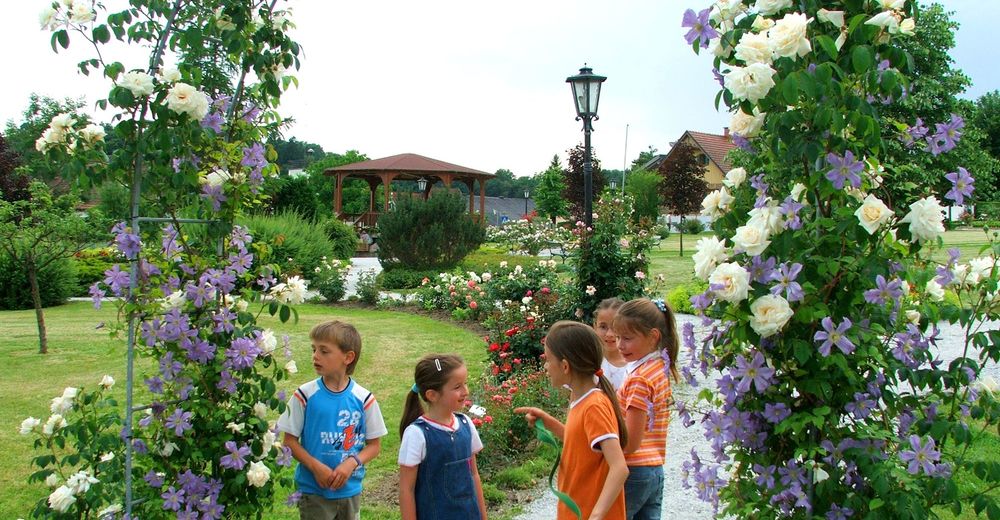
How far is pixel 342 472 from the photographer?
9.70ft

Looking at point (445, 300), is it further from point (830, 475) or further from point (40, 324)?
point (830, 475)

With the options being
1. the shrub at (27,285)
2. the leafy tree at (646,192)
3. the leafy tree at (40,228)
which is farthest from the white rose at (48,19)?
the leafy tree at (646,192)

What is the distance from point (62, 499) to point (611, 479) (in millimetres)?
1819

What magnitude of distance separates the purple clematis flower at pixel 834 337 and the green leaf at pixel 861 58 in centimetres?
61

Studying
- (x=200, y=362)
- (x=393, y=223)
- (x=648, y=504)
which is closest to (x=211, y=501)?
(x=200, y=362)

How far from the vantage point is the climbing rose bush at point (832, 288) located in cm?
192

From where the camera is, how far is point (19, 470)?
4988 mm

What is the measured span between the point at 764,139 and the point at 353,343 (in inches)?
68.6

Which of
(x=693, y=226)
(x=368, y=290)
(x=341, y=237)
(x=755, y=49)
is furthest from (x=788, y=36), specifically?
(x=693, y=226)

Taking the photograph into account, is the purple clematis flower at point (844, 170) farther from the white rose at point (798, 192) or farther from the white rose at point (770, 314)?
the white rose at point (770, 314)

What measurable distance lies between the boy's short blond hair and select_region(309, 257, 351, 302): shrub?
39.6 feet

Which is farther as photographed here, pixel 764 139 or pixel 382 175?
pixel 382 175

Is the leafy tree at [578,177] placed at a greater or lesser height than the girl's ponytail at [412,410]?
greater

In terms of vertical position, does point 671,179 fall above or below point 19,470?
above
